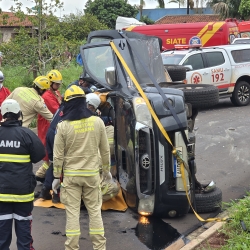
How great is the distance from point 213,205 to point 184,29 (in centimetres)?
1752

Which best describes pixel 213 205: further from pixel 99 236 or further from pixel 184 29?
pixel 184 29

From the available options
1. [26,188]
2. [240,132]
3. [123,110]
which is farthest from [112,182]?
[240,132]

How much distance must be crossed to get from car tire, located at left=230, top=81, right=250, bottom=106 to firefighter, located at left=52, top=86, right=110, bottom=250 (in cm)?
1108

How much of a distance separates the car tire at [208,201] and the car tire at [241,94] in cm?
940

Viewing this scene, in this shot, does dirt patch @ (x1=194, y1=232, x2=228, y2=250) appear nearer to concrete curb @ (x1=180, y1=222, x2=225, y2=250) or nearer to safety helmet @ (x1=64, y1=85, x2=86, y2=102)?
concrete curb @ (x1=180, y1=222, x2=225, y2=250)

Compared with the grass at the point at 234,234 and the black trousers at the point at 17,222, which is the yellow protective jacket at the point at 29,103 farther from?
the grass at the point at 234,234

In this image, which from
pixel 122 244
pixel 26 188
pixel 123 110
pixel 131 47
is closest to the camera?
pixel 26 188

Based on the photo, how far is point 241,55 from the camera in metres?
15.9

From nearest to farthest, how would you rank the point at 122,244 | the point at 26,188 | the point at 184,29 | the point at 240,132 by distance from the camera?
the point at 26,188
the point at 122,244
the point at 240,132
the point at 184,29

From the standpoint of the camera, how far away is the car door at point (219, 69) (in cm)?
1492

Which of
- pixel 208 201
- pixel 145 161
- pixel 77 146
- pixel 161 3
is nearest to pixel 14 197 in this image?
pixel 77 146

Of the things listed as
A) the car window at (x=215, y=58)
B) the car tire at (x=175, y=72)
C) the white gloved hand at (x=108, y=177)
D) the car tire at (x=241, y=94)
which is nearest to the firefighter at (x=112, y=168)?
the white gloved hand at (x=108, y=177)

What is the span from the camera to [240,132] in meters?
11.6

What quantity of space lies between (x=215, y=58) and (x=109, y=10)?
29097 millimetres
